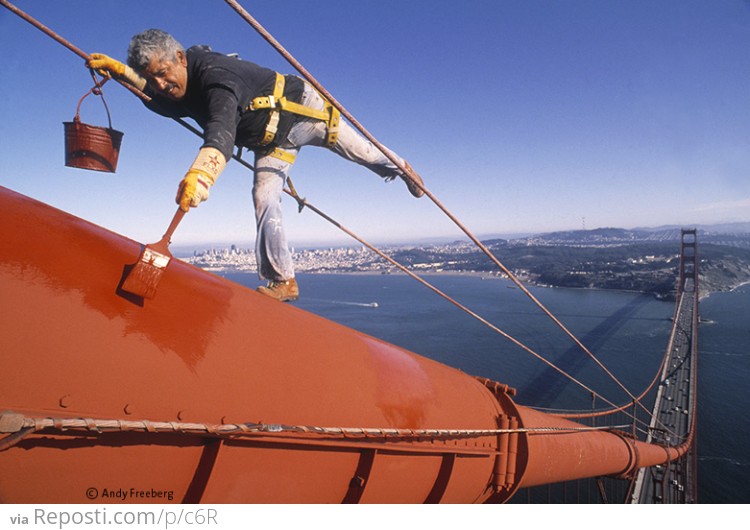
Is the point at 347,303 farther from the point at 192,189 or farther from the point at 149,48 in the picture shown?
the point at 192,189

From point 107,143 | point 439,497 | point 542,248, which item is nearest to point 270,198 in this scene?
point 107,143

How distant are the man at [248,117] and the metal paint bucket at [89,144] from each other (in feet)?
1.07

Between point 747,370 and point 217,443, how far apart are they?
49456 millimetres

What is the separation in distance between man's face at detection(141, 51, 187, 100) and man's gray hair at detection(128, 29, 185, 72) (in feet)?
0.06

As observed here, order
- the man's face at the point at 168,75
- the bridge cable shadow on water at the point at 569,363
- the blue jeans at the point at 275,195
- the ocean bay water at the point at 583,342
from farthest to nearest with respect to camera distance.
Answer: the bridge cable shadow on water at the point at 569,363 → the ocean bay water at the point at 583,342 → the blue jeans at the point at 275,195 → the man's face at the point at 168,75

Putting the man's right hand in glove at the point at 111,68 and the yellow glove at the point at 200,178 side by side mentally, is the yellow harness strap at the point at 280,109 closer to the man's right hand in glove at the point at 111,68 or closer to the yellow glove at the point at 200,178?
the man's right hand in glove at the point at 111,68

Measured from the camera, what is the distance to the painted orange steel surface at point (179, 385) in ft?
3.34

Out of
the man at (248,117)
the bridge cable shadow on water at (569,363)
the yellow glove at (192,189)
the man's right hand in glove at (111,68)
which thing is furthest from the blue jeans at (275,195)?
the bridge cable shadow on water at (569,363)

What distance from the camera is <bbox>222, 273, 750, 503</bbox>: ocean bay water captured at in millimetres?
26719

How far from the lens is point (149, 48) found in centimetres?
180

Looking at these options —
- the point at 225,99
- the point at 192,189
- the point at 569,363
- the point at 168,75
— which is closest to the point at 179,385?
the point at 192,189

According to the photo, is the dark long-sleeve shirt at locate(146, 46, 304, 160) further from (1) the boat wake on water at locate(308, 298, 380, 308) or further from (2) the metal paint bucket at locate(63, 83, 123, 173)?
(1) the boat wake on water at locate(308, 298, 380, 308)

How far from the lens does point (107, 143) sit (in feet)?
7.55

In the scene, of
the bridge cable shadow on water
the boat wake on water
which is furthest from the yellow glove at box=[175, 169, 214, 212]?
the boat wake on water
